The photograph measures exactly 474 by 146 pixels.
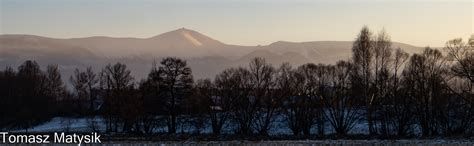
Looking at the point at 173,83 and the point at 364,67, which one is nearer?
the point at 364,67

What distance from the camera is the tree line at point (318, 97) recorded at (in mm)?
62875

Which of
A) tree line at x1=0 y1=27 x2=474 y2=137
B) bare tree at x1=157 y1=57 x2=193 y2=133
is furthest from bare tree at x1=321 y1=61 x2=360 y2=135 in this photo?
bare tree at x1=157 y1=57 x2=193 y2=133

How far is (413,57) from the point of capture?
65.2 m

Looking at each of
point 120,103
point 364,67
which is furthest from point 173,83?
point 364,67

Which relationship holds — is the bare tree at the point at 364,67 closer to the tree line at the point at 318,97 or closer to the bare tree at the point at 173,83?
the tree line at the point at 318,97

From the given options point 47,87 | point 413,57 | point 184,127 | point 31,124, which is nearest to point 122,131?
point 184,127

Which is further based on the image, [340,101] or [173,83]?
[173,83]

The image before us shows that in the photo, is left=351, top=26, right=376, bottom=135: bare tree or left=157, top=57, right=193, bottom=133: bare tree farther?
left=157, top=57, right=193, bottom=133: bare tree

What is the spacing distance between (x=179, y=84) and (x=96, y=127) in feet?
33.9

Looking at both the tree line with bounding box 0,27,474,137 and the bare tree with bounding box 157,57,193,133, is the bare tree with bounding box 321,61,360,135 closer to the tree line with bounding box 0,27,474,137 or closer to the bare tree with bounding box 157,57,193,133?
the tree line with bounding box 0,27,474,137

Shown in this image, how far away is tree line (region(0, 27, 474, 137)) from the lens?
62.9 m

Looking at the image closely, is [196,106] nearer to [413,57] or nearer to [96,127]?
[96,127]

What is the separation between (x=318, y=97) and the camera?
6938cm

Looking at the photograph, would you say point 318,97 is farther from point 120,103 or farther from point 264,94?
point 120,103
